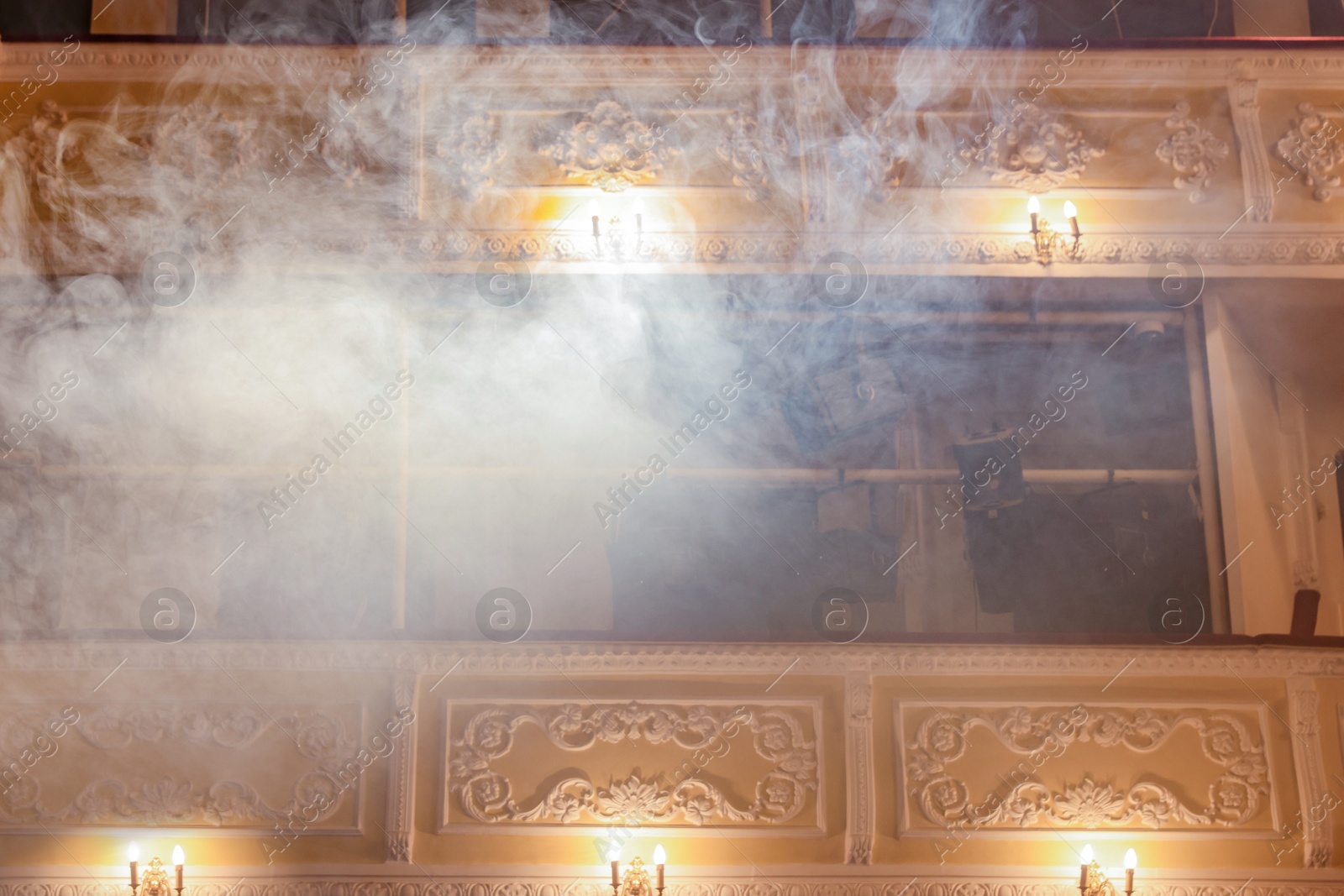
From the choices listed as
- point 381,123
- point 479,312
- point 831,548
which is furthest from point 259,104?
point 831,548

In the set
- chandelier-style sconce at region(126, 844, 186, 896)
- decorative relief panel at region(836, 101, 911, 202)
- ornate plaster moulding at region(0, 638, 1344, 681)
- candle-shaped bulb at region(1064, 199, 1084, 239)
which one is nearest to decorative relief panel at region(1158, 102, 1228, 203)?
candle-shaped bulb at region(1064, 199, 1084, 239)

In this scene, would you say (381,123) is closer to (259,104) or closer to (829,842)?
(259,104)

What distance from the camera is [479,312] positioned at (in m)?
5.00

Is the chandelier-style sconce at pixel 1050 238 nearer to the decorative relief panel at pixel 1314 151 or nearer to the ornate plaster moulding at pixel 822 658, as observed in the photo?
the decorative relief panel at pixel 1314 151

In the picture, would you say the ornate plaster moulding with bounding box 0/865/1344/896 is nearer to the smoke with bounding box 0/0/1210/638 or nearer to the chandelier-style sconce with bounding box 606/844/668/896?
the chandelier-style sconce with bounding box 606/844/668/896

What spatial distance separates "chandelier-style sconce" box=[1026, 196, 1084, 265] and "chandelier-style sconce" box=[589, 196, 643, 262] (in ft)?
5.71

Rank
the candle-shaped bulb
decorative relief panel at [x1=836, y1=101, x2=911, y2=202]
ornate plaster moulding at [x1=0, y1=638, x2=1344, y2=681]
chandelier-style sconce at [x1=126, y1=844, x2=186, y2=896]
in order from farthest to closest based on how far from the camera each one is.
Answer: decorative relief panel at [x1=836, y1=101, x2=911, y2=202], the candle-shaped bulb, ornate plaster moulding at [x1=0, y1=638, x2=1344, y2=681], chandelier-style sconce at [x1=126, y1=844, x2=186, y2=896]

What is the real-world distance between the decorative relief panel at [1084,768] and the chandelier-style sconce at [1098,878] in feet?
0.45

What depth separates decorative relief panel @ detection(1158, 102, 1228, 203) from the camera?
15.5 ft

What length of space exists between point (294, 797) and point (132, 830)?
0.60 m

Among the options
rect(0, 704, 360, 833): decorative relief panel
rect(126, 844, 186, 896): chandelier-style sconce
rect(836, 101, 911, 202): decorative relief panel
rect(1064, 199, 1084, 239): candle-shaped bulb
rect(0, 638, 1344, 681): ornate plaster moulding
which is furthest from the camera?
rect(836, 101, 911, 202): decorative relief panel

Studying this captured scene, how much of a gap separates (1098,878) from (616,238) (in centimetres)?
324

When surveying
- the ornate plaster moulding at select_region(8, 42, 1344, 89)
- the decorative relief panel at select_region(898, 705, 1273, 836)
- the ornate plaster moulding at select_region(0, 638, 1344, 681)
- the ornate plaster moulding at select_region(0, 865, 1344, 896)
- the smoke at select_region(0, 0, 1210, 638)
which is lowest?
the ornate plaster moulding at select_region(0, 865, 1344, 896)

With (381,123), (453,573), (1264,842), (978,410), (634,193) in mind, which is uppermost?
(381,123)
